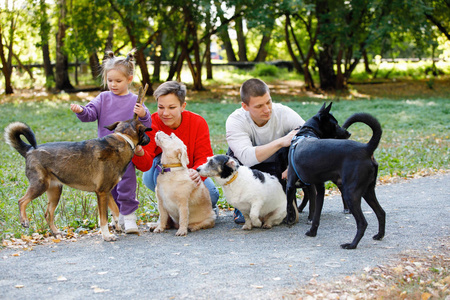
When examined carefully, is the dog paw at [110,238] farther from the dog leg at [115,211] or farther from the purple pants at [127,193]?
the purple pants at [127,193]

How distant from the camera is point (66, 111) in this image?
1939 centimetres

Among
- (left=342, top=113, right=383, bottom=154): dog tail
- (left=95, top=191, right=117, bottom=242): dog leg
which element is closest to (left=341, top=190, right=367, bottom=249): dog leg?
(left=342, top=113, right=383, bottom=154): dog tail

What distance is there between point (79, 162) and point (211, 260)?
1673 mm

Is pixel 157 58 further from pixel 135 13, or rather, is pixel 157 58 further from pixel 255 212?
pixel 255 212

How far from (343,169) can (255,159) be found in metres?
1.35

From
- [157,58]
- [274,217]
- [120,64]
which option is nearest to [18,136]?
[120,64]

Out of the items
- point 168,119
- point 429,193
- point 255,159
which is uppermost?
point 168,119

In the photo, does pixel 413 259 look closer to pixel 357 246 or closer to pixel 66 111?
pixel 357 246

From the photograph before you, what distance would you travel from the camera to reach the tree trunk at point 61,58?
80.9 feet

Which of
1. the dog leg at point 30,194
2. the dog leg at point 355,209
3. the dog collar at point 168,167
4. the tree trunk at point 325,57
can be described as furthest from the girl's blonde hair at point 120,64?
the tree trunk at point 325,57

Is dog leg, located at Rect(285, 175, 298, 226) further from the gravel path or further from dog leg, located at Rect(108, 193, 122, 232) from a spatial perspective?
dog leg, located at Rect(108, 193, 122, 232)

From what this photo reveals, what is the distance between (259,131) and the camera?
6121 mm

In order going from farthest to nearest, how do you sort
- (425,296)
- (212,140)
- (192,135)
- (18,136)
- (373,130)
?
(212,140)
(192,135)
(18,136)
(373,130)
(425,296)

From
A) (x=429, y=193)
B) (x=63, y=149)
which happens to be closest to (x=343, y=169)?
(x=63, y=149)
